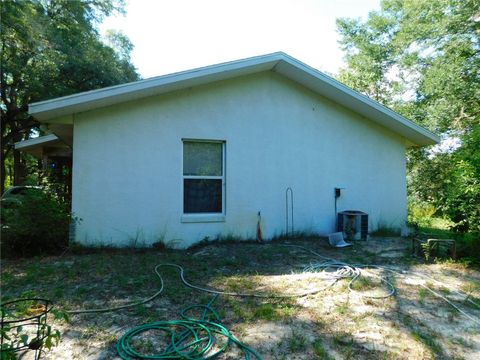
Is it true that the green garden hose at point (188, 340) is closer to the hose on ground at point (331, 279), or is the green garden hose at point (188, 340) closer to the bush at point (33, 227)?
the hose on ground at point (331, 279)

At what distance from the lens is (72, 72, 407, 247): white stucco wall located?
21.1 feet

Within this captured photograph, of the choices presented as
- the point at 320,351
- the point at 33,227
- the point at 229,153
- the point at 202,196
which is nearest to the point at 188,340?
the point at 320,351

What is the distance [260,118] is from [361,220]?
342 cm

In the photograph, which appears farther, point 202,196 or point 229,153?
point 229,153

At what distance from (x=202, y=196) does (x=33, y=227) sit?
320 centimetres

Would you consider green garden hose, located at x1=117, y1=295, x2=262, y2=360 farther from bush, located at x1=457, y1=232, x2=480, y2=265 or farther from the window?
bush, located at x1=457, y1=232, x2=480, y2=265

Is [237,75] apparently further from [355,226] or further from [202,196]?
[355,226]

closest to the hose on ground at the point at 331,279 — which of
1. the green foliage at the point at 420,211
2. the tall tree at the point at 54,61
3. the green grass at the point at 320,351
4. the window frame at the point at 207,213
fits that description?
the green grass at the point at 320,351

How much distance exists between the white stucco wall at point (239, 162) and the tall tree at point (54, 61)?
8.95 metres

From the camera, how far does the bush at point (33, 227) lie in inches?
223

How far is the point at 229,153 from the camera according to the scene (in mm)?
7270

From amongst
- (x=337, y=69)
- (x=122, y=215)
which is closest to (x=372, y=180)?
(x=122, y=215)

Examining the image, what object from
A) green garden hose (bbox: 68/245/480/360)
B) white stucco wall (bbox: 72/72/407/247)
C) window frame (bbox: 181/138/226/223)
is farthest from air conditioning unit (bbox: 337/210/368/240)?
green garden hose (bbox: 68/245/480/360)

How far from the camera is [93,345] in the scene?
2756 mm
